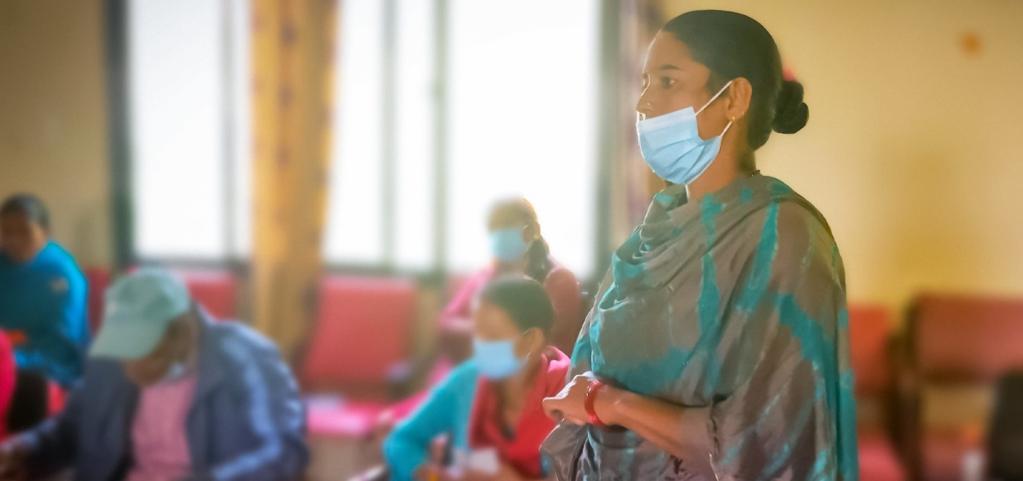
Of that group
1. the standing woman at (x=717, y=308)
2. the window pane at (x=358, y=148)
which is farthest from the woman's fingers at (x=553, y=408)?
the window pane at (x=358, y=148)

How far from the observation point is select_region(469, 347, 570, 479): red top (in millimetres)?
642

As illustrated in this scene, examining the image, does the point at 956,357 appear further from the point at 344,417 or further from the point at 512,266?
the point at 512,266

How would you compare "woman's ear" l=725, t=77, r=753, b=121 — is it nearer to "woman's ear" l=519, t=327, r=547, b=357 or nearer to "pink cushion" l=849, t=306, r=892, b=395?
"woman's ear" l=519, t=327, r=547, b=357

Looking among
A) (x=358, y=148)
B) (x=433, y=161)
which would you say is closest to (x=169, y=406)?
(x=433, y=161)

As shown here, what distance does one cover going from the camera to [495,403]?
2.93 feet

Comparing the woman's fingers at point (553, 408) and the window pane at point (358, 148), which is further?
the window pane at point (358, 148)

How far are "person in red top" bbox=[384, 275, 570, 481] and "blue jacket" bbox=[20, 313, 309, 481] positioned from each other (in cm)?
26

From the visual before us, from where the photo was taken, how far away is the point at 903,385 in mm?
2258

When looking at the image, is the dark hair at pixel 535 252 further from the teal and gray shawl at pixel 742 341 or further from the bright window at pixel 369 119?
the bright window at pixel 369 119

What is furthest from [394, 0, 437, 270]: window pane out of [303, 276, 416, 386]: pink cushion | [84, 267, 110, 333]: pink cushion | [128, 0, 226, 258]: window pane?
[84, 267, 110, 333]: pink cushion

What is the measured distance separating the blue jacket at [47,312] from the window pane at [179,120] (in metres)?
1.14

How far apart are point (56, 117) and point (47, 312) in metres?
0.52

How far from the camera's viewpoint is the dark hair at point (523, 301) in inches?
26.2

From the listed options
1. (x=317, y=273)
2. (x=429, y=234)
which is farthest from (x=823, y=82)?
(x=317, y=273)
